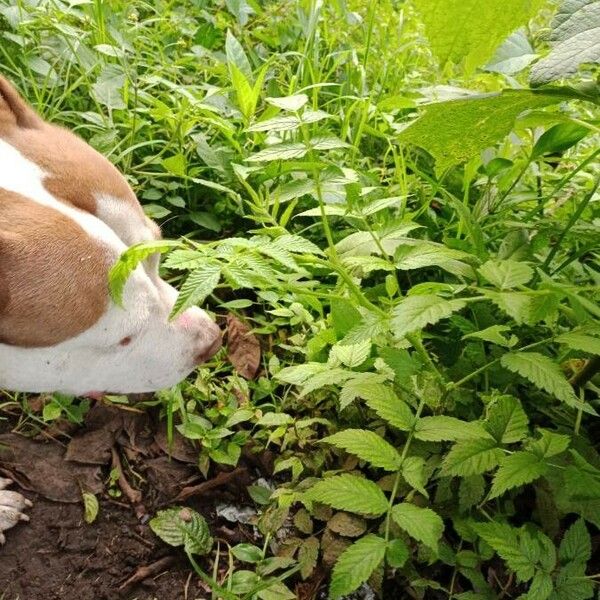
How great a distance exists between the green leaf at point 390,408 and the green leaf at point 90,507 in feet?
2.87

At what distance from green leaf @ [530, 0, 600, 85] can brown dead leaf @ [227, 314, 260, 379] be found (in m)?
1.58

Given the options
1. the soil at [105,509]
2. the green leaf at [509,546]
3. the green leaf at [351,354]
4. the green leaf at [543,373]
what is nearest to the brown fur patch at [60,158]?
the green leaf at [351,354]

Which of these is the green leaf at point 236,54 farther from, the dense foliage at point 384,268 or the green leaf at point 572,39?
the green leaf at point 572,39

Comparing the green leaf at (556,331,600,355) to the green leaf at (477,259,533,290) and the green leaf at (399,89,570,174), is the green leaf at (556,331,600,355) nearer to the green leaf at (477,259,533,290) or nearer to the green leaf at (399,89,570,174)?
the green leaf at (477,259,533,290)

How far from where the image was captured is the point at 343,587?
135cm

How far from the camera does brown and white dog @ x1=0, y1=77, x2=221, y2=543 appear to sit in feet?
4.90

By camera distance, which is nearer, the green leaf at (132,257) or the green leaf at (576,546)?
the green leaf at (132,257)

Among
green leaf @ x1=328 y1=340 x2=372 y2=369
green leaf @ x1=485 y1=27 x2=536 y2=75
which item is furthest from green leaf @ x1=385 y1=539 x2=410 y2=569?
green leaf @ x1=485 y1=27 x2=536 y2=75

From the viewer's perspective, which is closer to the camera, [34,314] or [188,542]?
[34,314]

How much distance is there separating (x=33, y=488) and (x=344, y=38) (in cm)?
236

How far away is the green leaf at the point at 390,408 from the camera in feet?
5.02

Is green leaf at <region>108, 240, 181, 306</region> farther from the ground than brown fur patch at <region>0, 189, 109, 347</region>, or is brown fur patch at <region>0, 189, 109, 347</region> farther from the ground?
green leaf at <region>108, 240, 181, 306</region>

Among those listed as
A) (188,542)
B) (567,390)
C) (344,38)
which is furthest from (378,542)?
(344,38)

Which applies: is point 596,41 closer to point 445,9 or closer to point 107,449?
point 445,9
